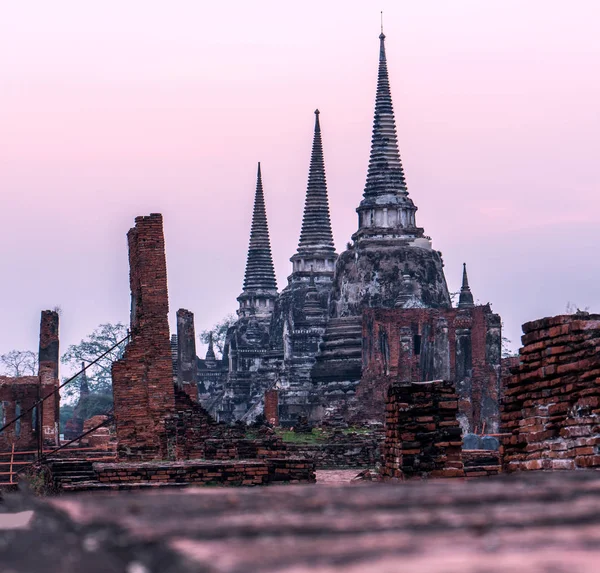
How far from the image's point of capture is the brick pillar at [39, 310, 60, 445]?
30328 mm

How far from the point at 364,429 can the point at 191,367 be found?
15.1 m

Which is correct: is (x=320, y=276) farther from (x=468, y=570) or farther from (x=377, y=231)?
(x=468, y=570)

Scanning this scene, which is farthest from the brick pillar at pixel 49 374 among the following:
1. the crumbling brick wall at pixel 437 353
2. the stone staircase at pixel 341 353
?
the stone staircase at pixel 341 353

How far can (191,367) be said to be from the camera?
43469 mm

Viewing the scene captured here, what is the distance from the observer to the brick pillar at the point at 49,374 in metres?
30.3

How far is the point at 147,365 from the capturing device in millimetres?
18844

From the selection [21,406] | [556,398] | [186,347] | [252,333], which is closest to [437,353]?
[186,347]

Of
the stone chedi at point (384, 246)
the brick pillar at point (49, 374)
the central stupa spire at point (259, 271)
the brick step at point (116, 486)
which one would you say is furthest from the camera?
the central stupa spire at point (259, 271)

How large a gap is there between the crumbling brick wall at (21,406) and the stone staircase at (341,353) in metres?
25.4

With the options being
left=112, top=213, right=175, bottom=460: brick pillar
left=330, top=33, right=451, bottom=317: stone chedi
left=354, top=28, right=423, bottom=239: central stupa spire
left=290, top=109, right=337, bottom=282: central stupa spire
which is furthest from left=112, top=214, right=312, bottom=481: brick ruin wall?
left=290, top=109, right=337, bottom=282: central stupa spire

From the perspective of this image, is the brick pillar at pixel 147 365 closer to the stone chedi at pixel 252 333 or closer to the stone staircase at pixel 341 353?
the stone staircase at pixel 341 353

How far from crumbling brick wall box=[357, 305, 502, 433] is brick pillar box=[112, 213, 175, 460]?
25059 mm

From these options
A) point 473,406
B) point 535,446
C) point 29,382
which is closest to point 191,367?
point 473,406

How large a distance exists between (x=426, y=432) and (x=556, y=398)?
2.73 metres
